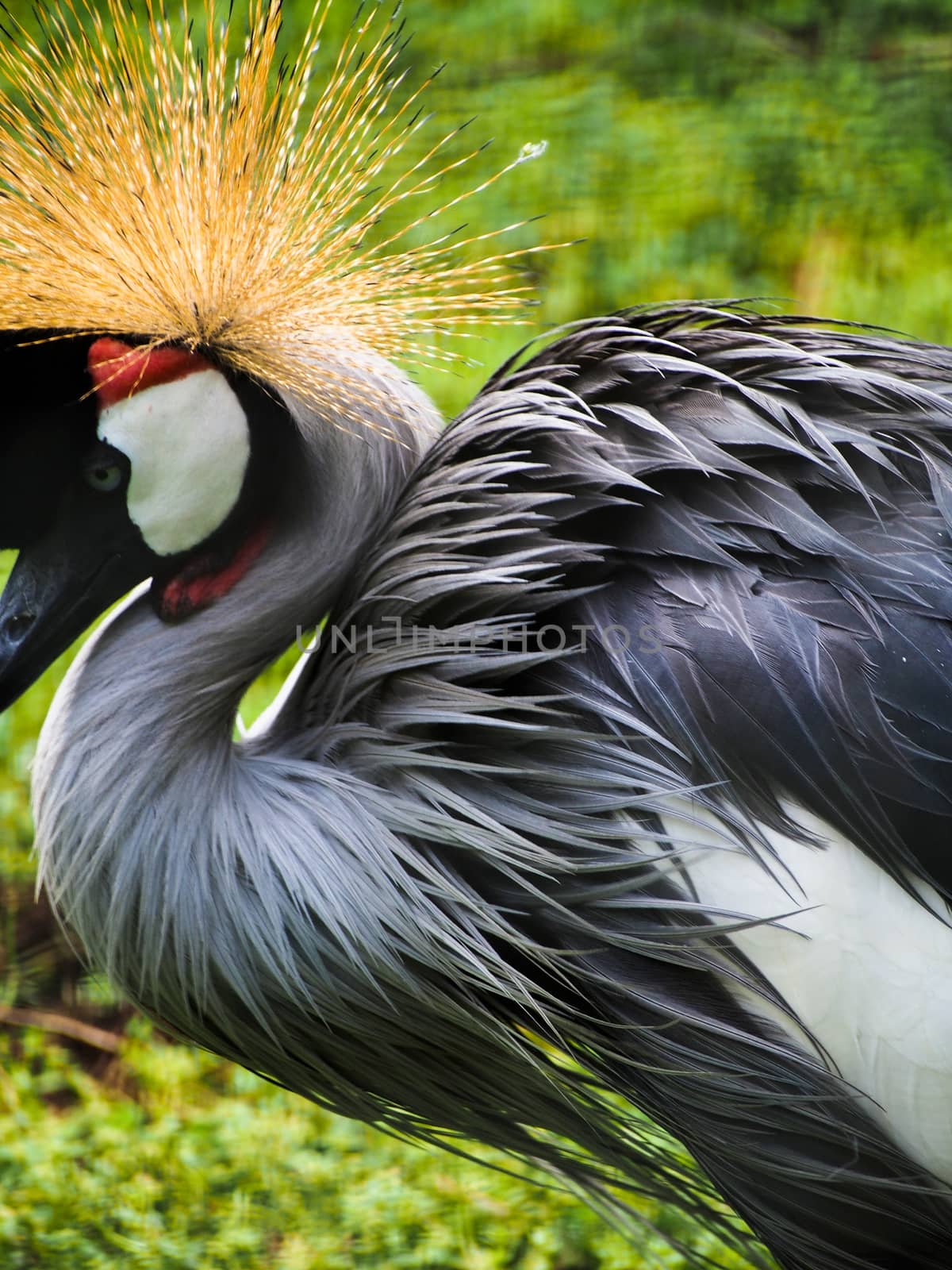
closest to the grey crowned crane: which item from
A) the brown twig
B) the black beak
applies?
the black beak

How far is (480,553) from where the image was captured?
1.02 meters

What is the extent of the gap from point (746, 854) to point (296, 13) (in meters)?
2.13

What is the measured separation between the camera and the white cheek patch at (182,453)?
0.97 metres

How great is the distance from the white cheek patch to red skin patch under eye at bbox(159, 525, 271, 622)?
0.02 m

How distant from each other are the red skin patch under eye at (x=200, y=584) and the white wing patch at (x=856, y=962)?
1.15ft

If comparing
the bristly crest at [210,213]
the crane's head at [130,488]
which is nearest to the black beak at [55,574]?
the crane's head at [130,488]

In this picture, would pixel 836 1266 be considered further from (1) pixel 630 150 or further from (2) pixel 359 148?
(1) pixel 630 150

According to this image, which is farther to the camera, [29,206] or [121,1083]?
[121,1083]

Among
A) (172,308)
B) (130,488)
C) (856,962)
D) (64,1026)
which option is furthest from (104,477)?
(64,1026)

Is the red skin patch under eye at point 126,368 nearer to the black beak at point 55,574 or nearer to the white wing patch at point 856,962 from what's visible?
the black beak at point 55,574

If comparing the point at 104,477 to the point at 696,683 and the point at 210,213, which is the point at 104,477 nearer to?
the point at 210,213

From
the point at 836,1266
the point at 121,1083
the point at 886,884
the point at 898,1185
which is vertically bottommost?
the point at 121,1083

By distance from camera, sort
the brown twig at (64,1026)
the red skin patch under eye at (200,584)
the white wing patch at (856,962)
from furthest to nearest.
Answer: the brown twig at (64,1026) → the red skin patch under eye at (200,584) → the white wing patch at (856,962)

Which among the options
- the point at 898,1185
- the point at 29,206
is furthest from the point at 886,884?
the point at 29,206
